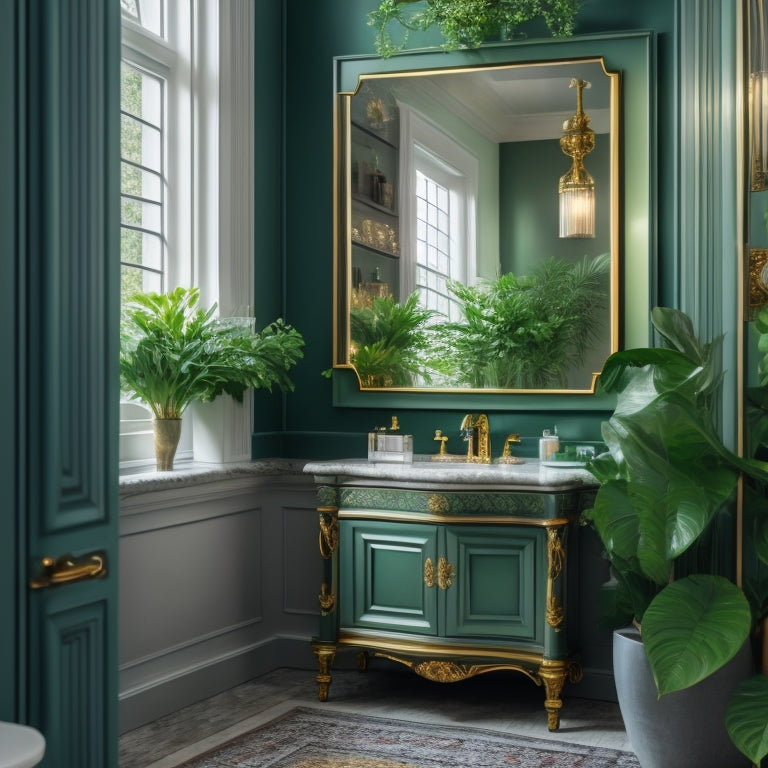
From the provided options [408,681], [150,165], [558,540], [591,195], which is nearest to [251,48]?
[150,165]

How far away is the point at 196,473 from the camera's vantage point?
3.62m

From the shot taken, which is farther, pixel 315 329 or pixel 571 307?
pixel 315 329

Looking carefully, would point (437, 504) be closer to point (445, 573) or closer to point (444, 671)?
point (445, 573)

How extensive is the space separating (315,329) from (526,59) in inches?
53.5

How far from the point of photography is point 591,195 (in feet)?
12.7

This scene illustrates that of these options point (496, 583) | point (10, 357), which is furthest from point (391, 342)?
point (10, 357)

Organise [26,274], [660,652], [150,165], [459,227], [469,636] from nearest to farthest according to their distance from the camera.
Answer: [26,274]
[660,652]
[469,636]
[150,165]
[459,227]

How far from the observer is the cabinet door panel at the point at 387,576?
11.7ft

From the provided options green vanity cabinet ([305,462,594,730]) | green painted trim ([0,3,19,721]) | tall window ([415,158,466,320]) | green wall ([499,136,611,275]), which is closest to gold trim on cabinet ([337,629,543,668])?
green vanity cabinet ([305,462,594,730])

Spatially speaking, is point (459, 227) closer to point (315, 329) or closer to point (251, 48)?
point (315, 329)

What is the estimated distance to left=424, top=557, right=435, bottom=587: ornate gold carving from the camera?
3.53m

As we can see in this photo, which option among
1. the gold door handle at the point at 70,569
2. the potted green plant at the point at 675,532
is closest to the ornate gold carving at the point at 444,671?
the potted green plant at the point at 675,532

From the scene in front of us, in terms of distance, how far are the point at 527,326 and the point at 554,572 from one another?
1.01 metres

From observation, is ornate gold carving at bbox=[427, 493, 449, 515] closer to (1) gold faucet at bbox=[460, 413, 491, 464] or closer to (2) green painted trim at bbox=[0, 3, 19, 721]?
(1) gold faucet at bbox=[460, 413, 491, 464]
